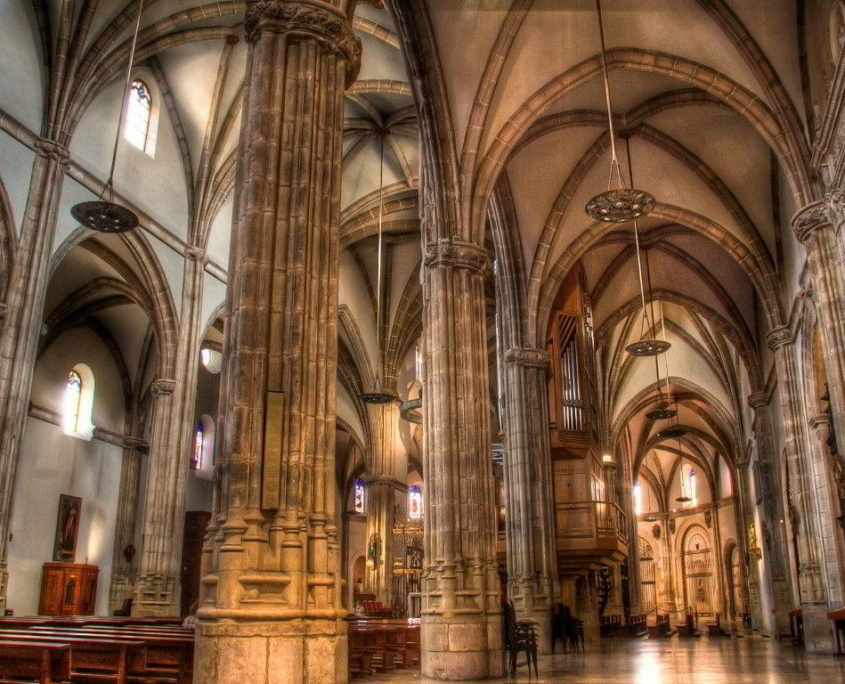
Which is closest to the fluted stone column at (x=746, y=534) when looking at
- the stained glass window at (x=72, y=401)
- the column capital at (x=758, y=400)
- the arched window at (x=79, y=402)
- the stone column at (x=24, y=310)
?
the column capital at (x=758, y=400)

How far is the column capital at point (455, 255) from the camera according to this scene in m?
14.6

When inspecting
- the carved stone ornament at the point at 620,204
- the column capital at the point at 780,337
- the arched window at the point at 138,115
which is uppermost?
the arched window at the point at 138,115

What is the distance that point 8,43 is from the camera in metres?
16.4

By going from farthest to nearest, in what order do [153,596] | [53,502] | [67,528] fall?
1. [67,528]
2. [53,502]
3. [153,596]

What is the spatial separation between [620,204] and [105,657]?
34.3 feet

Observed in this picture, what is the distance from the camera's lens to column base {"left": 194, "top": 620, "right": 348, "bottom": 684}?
6570mm

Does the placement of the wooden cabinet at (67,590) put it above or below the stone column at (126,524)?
below

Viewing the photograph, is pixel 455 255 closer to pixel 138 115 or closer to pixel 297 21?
pixel 297 21

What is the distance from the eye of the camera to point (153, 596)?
18.6 m

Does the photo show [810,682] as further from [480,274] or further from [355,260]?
[355,260]

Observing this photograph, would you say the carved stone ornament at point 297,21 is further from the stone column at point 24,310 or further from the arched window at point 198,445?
the arched window at point 198,445

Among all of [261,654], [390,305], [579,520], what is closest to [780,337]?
[579,520]

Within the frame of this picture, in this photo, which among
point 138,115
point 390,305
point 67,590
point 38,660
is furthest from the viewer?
point 390,305

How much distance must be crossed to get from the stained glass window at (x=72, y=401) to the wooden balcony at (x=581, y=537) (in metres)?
15.5
